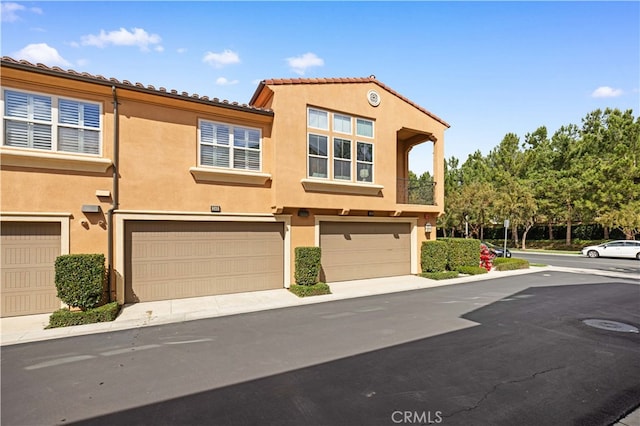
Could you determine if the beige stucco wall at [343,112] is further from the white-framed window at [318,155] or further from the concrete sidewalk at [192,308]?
the concrete sidewalk at [192,308]

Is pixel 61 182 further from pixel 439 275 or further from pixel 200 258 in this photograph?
pixel 439 275

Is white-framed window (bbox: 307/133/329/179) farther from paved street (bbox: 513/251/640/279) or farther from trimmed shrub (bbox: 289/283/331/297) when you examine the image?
paved street (bbox: 513/251/640/279)

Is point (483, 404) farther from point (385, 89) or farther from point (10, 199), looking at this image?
point (385, 89)

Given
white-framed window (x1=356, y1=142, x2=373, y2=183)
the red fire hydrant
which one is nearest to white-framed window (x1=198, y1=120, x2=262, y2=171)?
white-framed window (x1=356, y1=142, x2=373, y2=183)

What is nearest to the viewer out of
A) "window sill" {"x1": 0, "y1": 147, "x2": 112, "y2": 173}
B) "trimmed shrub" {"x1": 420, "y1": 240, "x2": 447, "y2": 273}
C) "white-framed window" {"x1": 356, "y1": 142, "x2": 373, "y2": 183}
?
"window sill" {"x1": 0, "y1": 147, "x2": 112, "y2": 173}

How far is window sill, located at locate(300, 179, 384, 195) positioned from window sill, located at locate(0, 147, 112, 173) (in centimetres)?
592

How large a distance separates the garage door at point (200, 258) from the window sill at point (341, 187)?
5.84 ft

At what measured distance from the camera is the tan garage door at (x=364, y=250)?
12.0m

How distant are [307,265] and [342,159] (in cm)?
424

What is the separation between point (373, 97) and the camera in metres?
12.3

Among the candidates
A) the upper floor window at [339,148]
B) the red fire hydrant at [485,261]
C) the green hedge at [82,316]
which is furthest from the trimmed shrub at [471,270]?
the green hedge at [82,316]

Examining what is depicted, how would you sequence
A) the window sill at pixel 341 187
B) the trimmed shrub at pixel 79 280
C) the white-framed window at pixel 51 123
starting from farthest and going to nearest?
the window sill at pixel 341 187
the white-framed window at pixel 51 123
the trimmed shrub at pixel 79 280
